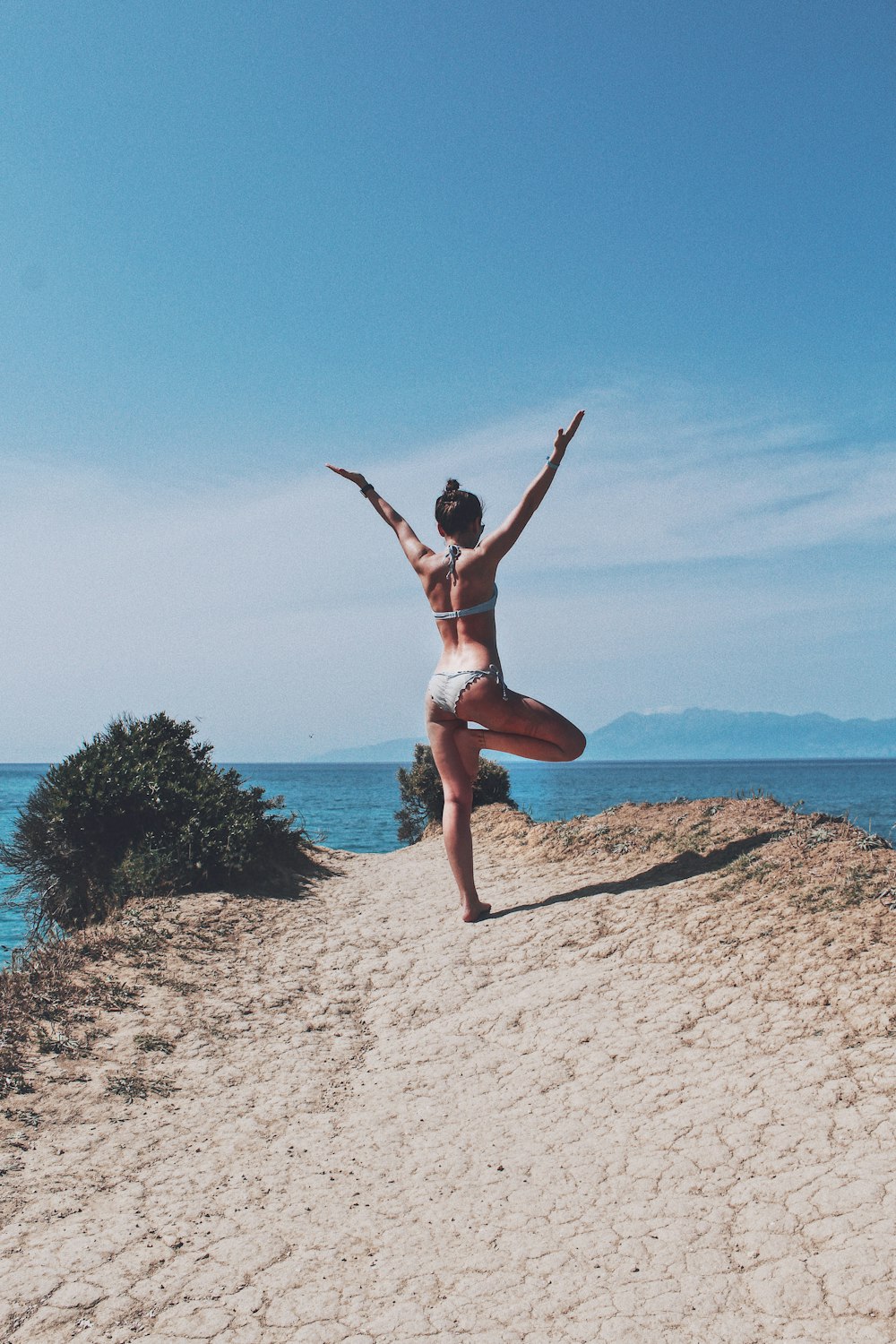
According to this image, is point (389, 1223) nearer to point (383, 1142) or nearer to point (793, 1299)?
point (383, 1142)

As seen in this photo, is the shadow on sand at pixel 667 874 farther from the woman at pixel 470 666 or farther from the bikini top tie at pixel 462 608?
the bikini top tie at pixel 462 608

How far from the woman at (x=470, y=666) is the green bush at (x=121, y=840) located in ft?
12.4

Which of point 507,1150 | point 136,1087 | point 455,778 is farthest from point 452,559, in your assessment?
point 136,1087

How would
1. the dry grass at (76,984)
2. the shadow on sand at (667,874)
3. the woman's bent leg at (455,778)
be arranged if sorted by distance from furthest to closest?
the shadow on sand at (667,874) < the woman's bent leg at (455,778) < the dry grass at (76,984)

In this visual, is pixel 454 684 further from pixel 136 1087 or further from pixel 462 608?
pixel 136 1087

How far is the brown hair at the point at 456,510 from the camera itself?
25.1 feet

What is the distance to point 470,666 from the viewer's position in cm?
747

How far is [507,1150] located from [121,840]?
7178 millimetres

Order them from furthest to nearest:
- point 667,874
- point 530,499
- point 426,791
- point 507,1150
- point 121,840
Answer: point 426,791 → point 121,840 → point 667,874 → point 530,499 → point 507,1150

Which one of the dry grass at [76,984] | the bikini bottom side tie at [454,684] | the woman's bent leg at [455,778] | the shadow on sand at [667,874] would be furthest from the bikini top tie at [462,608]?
the dry grass at [76,984]

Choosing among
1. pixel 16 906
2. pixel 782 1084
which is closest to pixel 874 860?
pixel 782 1084

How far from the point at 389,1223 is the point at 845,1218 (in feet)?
7.08

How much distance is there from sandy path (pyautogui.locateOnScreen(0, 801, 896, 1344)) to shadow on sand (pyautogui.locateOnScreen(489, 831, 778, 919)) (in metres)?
0.23

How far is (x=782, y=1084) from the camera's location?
498 centimetres
